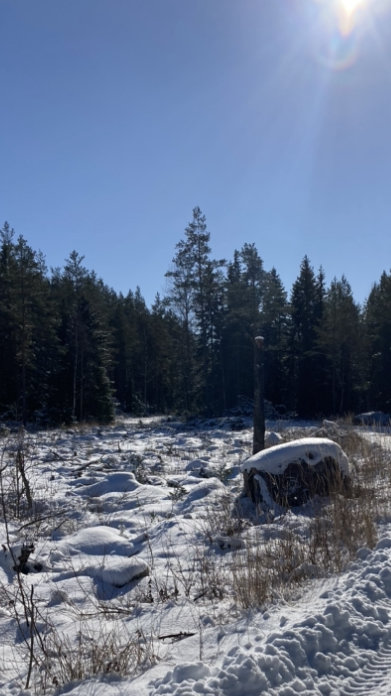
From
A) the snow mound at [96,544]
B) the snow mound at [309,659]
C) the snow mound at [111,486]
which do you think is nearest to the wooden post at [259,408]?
the snow mound at [111,486]

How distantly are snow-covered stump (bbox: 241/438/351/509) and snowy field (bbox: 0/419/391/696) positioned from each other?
24cm

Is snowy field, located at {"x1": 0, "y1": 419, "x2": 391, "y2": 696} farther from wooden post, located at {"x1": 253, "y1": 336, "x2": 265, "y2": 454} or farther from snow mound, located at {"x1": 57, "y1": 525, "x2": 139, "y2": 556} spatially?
wooden post, located at {"x1": 253, "y1": 336, "x2": 265, "y2": 454}

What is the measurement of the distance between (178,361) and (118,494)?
2501cm

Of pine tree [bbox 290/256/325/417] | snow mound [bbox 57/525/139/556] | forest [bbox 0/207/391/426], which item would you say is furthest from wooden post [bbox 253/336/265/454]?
pine tree [bbox 290/256/325/417]

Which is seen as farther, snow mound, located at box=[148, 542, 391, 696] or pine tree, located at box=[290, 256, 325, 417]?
pine tree, located at box=[290, 256, 325, 417]

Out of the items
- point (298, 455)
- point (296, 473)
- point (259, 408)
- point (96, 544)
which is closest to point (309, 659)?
point (96, 544)

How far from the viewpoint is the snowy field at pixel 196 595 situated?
2.61 m

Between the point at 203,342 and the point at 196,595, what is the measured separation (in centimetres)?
3104

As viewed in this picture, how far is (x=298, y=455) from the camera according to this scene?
669 cm

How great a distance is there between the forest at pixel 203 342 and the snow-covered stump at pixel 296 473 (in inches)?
797

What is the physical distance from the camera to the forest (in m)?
27.2

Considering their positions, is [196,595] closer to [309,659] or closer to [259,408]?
[309,659]

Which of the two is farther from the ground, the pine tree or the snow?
the pine tree

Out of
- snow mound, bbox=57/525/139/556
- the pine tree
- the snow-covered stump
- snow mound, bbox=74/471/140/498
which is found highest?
the pine tree
